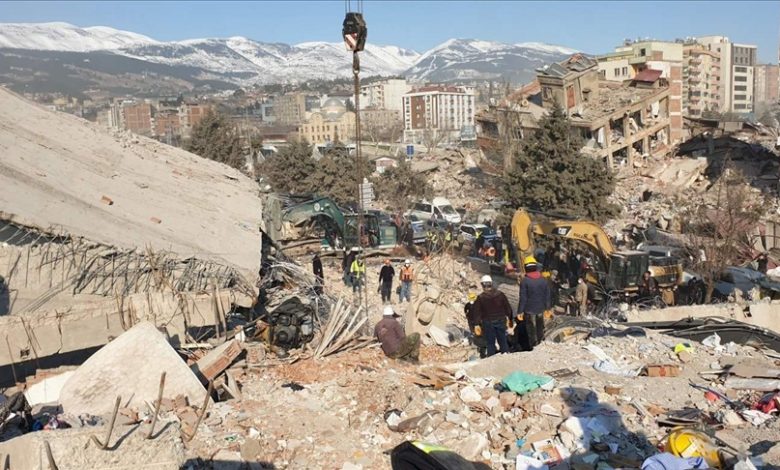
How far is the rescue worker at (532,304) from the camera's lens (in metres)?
10.0

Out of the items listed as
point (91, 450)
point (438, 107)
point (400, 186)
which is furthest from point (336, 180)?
point (438, 107)

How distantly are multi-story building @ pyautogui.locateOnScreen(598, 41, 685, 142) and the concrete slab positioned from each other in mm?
40228

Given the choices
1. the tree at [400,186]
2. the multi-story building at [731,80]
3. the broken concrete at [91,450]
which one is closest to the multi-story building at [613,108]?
the tree at [400,186]

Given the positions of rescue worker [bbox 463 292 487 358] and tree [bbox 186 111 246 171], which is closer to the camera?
rescue worker [bbox 463 292 487 358]

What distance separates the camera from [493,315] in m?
10.1

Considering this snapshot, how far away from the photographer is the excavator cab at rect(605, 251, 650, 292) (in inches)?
608

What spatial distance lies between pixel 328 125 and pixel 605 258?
4630 inches

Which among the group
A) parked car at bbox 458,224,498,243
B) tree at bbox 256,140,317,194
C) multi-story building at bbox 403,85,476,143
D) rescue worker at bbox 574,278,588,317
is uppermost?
multi-story building at bbox 403,85,476,143

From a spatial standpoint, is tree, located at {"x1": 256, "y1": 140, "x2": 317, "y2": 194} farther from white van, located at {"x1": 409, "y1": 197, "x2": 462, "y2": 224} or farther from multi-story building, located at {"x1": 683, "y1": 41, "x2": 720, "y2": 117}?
multi-story building, located at {"x1": 683, "y1": 41, "x2": 720, "y2": 117}

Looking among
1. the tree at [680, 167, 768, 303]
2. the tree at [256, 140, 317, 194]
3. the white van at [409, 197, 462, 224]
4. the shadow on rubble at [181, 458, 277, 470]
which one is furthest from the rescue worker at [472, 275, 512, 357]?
the tree at [256, 140, 317, 194]

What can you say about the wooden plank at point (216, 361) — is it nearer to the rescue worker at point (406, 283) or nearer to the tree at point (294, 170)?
the rescue worker at point (406, 283)

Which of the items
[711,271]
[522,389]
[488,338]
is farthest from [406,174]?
[522,389]

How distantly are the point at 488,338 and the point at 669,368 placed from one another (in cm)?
246

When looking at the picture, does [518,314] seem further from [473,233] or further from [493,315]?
[473,233]
